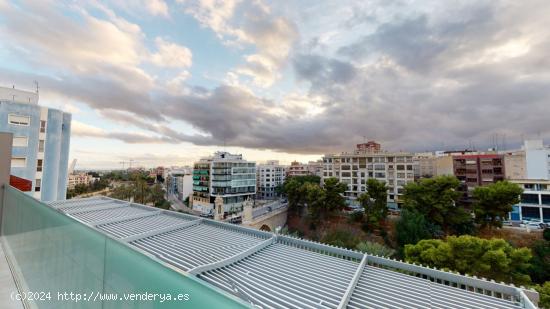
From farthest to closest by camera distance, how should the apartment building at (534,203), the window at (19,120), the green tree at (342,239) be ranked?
the apartment building at (534,203), the green tree at (342,239), the window at (19,120)

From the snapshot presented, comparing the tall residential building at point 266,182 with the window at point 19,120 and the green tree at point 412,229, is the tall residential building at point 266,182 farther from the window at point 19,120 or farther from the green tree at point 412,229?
the window at point 19,120

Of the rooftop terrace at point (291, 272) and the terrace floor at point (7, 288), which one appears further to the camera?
the rooftop terrace at point (291, 272)

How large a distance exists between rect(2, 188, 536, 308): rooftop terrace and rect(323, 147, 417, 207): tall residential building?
25.2m

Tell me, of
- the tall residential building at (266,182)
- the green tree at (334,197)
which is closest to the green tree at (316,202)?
the green tree at (334,197)

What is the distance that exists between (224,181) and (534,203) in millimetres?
31882

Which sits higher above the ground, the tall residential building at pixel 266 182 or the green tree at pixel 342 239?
the tall residential building at pixel 266 182

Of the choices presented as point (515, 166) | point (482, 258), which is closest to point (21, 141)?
point (482, 258)

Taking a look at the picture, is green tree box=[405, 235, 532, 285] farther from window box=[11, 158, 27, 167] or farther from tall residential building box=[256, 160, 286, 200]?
tall residential building box=[256, 160, 286, 200]

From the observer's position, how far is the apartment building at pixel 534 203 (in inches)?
861

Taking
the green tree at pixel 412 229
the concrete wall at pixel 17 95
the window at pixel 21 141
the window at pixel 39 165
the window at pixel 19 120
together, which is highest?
the concrete wall at pixel 17 95

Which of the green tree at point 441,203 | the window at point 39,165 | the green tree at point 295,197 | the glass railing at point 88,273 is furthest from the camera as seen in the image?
the green tree at point 295,197

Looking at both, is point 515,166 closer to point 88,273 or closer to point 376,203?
point 376,203

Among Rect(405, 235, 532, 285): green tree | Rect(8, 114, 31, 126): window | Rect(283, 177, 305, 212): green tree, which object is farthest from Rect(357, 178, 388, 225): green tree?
Rect(8, 114, 31, 126): window

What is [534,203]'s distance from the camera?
2231cm
